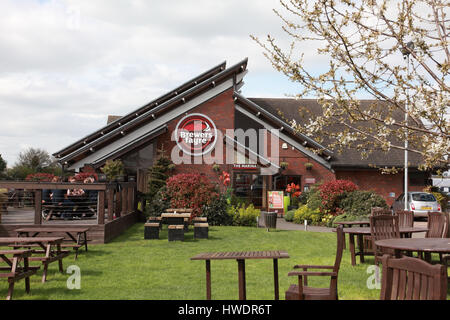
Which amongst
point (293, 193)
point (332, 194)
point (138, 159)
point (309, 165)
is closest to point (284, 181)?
point (293, 193)

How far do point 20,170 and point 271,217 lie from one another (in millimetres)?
28405

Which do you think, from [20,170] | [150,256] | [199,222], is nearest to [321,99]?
[150,256]

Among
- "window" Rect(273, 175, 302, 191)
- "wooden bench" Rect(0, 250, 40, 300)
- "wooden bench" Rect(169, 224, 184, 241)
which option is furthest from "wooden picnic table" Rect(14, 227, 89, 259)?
"window" Rect(273, 175, 302, 191)

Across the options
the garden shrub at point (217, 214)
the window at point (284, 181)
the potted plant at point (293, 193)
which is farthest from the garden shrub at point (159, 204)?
the window at point (284, 181)

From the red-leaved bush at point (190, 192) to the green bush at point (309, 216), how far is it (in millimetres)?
4751

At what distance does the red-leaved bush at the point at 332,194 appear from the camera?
21.9 meters

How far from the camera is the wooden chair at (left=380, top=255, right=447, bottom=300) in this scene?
3.83 metres

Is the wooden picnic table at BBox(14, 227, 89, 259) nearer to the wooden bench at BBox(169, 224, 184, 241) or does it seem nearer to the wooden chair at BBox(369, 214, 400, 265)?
the wooden bench at BBox(169, 224, 184, 241)

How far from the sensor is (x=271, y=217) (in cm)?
1869

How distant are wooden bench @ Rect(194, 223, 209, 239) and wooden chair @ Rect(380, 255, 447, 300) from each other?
1140cm

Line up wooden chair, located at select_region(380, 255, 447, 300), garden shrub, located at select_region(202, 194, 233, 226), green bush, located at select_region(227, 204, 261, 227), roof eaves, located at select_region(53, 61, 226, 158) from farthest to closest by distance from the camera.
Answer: roof eaves, located at select_region(53, 61, 226, 158) < green bush, located at select_region(227, 204, 261, 227) < garden shrub, located at select_region(202, 194, 233, 226) < wooden chair, located at select_region(380, 255, 447, 300)
